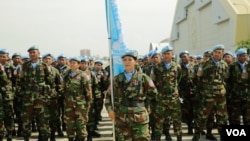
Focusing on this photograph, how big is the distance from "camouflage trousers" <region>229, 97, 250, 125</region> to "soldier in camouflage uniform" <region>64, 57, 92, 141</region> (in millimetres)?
3171

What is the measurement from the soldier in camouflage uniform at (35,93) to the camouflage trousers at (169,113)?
2.23 m

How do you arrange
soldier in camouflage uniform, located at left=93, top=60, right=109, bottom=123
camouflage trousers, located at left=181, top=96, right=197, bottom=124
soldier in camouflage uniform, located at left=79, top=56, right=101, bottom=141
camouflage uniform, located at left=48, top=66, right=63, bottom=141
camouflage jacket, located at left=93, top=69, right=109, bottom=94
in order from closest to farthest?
camouflage uniform, located at left=48, top=66, right=63, bottom=141 → soldier in camouflage uniform, located at left=79, top=56, right=101, bottom=141 → camouflage trousers, located at left=181, top=96, right=197, bottom=124 → soldier in camouflage uniform, located at left=93, top=60, right=109, bottom=123 → camouflage jacket, located at left=93, top=69, right=109, bottom=94

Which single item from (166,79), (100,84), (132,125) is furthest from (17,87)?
(132,125)

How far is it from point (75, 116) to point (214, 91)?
2.86 metres

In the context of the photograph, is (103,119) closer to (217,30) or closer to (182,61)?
(182,61)

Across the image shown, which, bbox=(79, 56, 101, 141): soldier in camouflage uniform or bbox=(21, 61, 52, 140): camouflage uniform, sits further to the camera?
bbox=(79, 56, 101, 141): soldier in camouflage uniform

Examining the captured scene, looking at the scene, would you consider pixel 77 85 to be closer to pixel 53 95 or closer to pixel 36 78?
pixel 53 95

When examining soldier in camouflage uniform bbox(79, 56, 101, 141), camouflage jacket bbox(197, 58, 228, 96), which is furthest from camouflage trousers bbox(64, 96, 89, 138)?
camouflage jacket bbox(197, 58, 228, 96)

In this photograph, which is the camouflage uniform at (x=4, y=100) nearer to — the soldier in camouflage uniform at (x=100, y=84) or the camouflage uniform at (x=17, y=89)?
the camouflage uniform at (x=17, y=89)

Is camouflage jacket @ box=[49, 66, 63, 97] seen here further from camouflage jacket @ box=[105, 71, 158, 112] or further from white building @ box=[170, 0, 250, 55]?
white building @ box=[170, 0, 250, 55]

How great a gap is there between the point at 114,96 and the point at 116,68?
1.60 ft

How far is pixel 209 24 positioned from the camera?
32375mm

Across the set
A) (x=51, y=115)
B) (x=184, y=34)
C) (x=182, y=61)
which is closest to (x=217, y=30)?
(x=184, y=34)

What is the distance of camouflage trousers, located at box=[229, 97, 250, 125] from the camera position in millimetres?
8094
